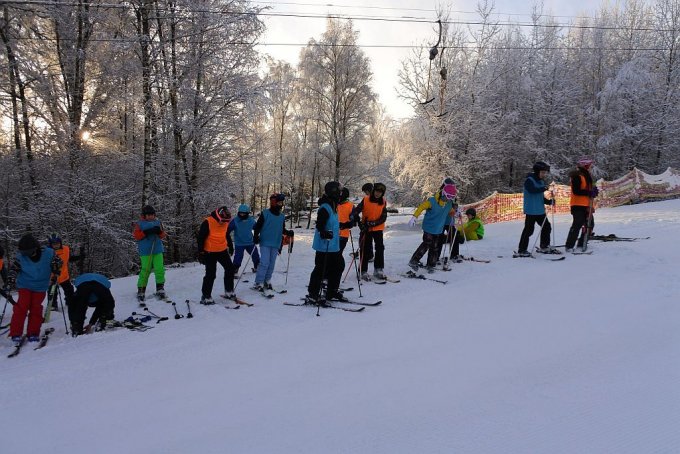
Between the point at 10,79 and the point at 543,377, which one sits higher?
the point at 10,79

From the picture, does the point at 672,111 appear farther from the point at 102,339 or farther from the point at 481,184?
the point at 102,339

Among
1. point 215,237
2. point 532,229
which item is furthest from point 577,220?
point 215,237

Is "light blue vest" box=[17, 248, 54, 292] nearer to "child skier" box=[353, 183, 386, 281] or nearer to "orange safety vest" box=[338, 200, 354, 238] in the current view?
"orange safety vest" box=[338, 200, 354, 238]

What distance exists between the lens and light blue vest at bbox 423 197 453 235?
7617 millimetres

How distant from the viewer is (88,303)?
5.68 m

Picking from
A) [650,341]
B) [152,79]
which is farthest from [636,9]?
[650,341]

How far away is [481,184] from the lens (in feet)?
90.3

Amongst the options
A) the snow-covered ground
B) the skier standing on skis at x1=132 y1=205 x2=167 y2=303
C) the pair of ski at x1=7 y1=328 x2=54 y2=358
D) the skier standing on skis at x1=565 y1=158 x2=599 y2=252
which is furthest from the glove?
the skier standing on skis at x1=565 y1=158 x2=599 y2=252

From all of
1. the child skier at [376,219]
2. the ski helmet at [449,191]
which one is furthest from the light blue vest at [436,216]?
the child skier at [376,219]

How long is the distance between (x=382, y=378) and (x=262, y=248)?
3.97 m

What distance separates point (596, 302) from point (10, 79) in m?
16.2

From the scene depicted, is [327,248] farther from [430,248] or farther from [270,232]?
[430,248]

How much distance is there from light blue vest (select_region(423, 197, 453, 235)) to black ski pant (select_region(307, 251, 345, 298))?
2.10m

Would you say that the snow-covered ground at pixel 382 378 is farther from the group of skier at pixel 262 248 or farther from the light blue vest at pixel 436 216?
the light blue vest at pixel 436 216
